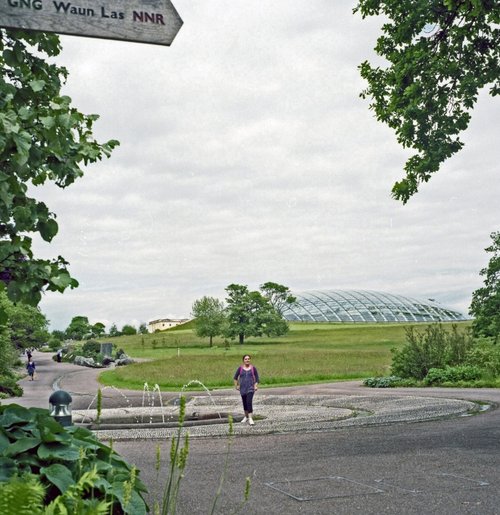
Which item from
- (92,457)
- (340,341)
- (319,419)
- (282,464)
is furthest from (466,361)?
(340,341)

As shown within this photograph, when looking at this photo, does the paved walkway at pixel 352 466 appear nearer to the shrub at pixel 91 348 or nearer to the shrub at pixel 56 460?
the shrub at pixel 56 460

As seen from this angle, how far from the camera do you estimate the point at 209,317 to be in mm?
81750

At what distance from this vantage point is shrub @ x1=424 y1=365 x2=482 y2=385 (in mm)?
26469

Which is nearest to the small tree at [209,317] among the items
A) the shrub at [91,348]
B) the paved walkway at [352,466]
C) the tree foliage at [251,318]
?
the tree foliage at [251,318]

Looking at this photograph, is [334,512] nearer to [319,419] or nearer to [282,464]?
[282,464]

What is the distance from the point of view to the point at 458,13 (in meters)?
13.2

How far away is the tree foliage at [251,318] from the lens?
80.6m

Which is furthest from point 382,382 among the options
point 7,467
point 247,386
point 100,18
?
point 100,18

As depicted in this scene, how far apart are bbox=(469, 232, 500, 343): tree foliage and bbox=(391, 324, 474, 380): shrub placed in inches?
72.5

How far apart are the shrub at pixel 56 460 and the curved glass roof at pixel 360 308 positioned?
102281mm

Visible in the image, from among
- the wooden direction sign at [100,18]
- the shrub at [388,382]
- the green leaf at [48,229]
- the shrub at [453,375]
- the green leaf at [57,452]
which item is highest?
the wooden direction sign at [100,18]

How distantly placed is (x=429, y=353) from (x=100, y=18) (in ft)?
87.9

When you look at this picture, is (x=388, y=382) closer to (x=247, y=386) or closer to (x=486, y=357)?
(x=486, y=357)

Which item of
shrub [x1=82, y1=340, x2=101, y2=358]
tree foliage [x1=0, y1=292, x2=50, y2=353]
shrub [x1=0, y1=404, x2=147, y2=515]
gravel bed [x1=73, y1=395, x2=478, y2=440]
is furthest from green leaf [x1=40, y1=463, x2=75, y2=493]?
shrub [x1=82, y1=340, x2=101, y2=358]
